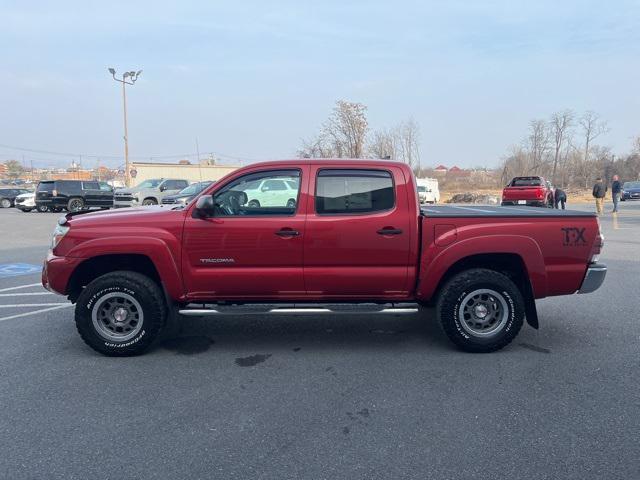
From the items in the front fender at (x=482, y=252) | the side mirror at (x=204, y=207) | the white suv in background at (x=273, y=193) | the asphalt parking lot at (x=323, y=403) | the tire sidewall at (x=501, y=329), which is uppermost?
the white suv in background at (x=273, y=193)

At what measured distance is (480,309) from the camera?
5.01 m

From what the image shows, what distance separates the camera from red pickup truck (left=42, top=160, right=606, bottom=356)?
15.9 feet

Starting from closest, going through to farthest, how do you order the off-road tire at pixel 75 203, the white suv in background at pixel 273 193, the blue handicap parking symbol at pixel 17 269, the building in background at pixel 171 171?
the white suv in background at pixel 273 193 < the blue handicap parking symbol at pixel 17 269 < the off-road tire at pixel 75 203 < the building in background at pixel 171 171

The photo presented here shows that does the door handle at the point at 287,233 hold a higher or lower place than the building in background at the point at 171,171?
lower

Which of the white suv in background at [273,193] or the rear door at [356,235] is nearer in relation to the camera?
the rear door at [356,235]

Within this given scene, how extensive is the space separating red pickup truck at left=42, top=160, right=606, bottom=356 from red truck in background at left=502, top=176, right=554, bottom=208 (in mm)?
18542

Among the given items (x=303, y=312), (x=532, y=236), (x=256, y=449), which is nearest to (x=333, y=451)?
(x=256, y=449)

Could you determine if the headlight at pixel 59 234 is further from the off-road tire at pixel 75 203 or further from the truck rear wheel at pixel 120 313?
the off-road tire at pixel 75 203

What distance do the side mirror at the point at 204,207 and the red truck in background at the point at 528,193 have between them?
19.8 metres

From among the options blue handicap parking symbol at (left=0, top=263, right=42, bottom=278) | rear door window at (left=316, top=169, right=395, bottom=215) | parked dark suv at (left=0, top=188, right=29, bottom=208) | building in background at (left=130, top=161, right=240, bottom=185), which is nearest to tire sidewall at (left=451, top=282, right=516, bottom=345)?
rear door window at (left=316, top=169, right=395, bottom=215)

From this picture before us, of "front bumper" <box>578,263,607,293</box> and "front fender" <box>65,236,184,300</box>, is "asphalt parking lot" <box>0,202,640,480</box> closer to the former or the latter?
"front bumper" <box>578,263,607,293</box>

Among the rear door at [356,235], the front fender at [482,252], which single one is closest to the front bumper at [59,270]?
the rear door at [356,235]

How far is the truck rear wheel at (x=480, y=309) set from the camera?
16.1 ft

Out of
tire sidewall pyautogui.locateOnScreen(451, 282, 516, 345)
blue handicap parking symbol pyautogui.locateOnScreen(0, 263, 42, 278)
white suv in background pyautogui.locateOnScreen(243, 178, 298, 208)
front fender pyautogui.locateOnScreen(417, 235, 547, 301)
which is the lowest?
blue handicap parking symbol pyautogui.locateOnScreen(0, 263, 42, 278)
